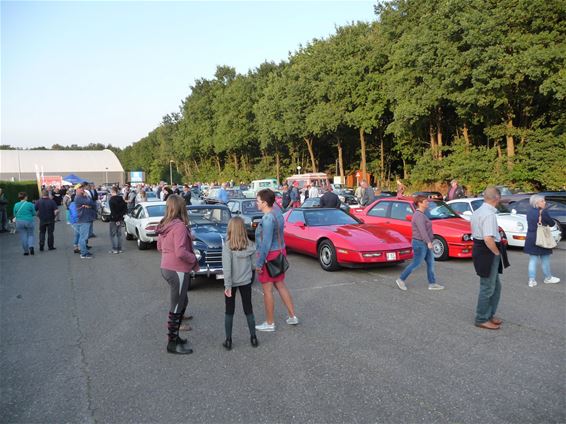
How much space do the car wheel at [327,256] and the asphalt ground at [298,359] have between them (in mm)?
1303

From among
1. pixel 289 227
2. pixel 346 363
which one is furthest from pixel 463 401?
pixel 289 227

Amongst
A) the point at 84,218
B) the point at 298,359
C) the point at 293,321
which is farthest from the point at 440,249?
the point at 84,218

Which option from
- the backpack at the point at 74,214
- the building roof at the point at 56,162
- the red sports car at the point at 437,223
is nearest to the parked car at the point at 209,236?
the backpack at the point at 74,214

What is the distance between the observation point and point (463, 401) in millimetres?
3889

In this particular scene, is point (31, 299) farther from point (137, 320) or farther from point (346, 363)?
point (346, 363)

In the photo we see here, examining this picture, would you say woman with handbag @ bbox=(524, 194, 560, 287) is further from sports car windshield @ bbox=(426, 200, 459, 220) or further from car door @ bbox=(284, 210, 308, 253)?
car door @ bbox=(284, 210, 308, 253)

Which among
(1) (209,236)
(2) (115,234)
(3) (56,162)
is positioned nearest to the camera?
(1) (209,236)

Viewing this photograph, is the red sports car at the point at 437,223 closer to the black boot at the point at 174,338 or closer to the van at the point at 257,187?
the black boot at the point at 174,338

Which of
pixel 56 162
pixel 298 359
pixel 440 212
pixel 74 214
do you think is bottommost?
pixel 298 359

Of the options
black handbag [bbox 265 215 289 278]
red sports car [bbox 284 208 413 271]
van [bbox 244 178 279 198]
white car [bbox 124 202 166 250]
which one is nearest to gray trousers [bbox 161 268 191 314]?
black handbag [bbox 265 215 289 278]

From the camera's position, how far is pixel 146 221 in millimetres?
13008

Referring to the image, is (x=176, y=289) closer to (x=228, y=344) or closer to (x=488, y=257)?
(x=228, y=344)

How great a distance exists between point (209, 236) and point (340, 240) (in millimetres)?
2695

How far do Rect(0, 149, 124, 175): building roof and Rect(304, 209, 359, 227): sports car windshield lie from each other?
324 ft
